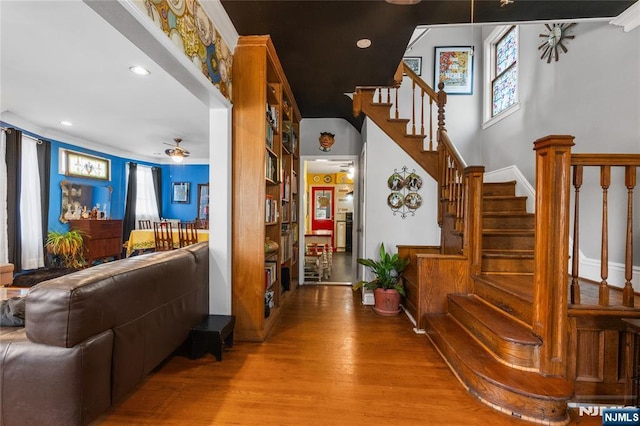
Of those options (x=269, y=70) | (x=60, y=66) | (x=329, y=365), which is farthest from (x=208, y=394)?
(x=60, y=66)

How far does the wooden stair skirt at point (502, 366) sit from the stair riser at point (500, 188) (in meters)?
1.97

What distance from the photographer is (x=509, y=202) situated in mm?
3430

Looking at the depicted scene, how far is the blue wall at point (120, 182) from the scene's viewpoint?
526cm

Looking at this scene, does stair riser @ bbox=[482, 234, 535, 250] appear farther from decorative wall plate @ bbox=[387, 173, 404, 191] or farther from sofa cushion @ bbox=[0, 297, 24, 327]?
sofa cushion @ bbox=[0, 297, 24, 327]

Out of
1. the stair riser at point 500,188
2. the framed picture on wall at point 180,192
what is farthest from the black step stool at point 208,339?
the framed picture on wall at point 180,192

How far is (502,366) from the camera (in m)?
1.80

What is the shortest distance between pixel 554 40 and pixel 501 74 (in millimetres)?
1025

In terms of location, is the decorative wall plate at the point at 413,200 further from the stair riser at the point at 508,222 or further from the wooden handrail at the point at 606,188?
the wooden handrail at the point at 606,188

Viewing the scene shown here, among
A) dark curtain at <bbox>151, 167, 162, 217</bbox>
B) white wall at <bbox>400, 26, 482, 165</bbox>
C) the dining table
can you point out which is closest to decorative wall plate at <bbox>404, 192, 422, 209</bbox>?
white wall at <bbox>400, 26, 482, 165</bbox>

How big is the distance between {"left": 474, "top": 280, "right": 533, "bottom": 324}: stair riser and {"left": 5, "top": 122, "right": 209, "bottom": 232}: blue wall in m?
6.83

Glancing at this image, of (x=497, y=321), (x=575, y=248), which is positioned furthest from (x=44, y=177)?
(x=575, y=248)

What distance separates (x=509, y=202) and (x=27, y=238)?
24.0 feet

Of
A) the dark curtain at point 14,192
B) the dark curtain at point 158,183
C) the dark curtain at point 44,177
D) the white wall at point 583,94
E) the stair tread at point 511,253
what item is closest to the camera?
the white wall at point 583,94

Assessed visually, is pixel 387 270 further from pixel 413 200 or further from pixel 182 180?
pixel 182 180
